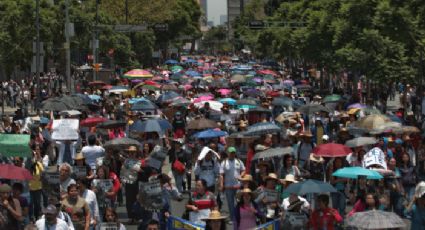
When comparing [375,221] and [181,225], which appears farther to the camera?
[181,225]

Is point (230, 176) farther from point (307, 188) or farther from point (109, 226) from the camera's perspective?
point (109, 226)

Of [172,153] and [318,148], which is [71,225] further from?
[172,153]

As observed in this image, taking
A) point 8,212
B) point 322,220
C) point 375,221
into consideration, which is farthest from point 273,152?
point 375,221

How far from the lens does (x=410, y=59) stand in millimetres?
41688

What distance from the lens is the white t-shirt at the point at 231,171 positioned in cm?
1791

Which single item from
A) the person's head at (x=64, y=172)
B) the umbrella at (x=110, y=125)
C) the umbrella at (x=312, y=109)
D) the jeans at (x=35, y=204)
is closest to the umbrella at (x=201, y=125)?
the umbrella at (x=110, y=125)

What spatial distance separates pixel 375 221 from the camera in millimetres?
11977

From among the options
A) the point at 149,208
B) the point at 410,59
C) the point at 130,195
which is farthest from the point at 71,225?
the point at 410,59

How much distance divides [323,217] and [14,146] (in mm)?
6057

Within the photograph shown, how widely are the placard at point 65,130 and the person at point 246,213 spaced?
8006 mm

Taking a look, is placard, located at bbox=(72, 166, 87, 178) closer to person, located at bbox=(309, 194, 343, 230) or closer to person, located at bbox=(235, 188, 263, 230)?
person, located at bbox=(235, 188, 263, 230)

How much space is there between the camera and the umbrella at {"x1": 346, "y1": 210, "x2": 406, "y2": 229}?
39.1 ft

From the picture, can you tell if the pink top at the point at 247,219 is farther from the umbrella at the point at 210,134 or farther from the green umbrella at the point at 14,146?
the umbrella at the point at 210,134

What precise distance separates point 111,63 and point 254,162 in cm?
5602
